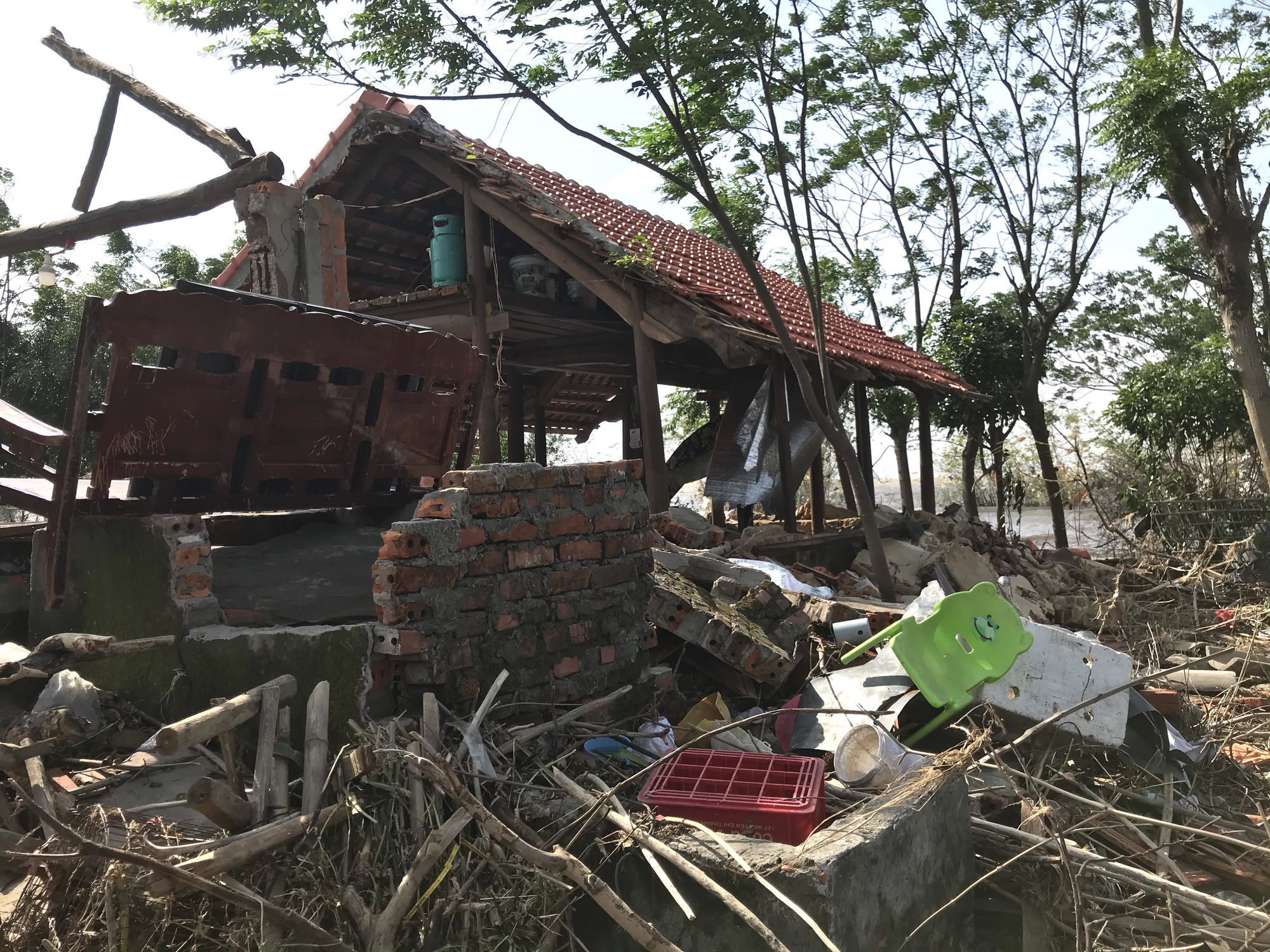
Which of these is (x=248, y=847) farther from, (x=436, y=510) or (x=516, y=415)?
(x=516, y=415)

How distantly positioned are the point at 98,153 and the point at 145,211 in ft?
5.01

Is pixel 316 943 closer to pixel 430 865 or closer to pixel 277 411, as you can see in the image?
pixel 430 865

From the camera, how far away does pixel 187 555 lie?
3.77 metres

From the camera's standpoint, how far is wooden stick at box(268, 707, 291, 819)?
116 inches

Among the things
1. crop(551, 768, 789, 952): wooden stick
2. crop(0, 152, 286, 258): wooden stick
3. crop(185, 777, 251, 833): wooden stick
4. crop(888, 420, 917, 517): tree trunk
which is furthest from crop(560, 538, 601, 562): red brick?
crop(888, 420, 917, 517): tree trunk

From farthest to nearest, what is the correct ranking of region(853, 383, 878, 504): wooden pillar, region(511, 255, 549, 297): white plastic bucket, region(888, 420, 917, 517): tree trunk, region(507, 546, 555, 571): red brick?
region(888, 420, 917, 517): tree trunk → region(853, 383, 878, 504): wooden pillar → region(511, 255, 549, 297): white plastic bucket → region(507, 546, 555, 571): red brick

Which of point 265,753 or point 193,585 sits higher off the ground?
point 193,585

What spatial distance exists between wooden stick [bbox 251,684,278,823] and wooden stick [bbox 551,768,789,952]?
Result: 0.96 meters

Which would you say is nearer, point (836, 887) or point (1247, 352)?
point (836, 887)

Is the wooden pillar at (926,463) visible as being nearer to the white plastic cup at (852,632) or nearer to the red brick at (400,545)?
the white plastic cup at (852,632)

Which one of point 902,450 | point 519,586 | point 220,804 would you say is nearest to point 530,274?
point 519,586

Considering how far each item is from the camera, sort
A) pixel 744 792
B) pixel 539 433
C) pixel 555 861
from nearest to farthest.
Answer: pixel 555 861, pixel 744 792, pixel 539 433

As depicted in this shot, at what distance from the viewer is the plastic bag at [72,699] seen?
11.8 ft

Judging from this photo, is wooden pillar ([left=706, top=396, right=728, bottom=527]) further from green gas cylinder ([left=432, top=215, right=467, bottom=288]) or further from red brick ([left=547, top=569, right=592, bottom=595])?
red brick ([left=547, top=569, right=592, bottom=595])
